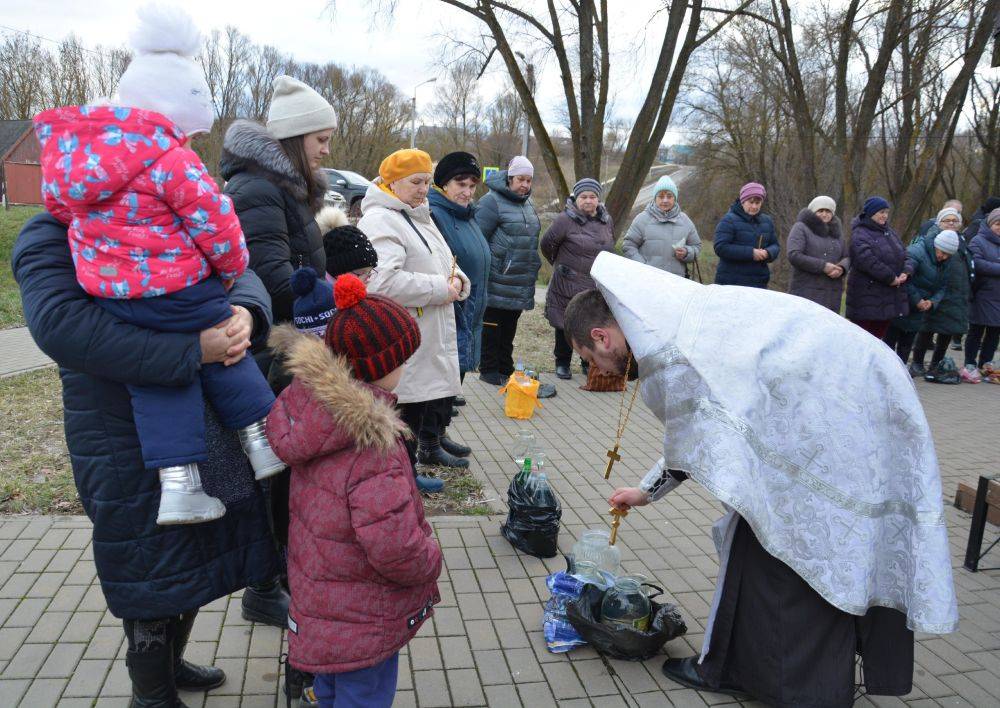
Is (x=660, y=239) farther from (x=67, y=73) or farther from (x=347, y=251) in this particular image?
(x=67, y=73)

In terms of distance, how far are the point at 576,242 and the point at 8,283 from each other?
9478 mm

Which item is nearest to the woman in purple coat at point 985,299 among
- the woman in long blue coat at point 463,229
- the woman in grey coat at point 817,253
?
the woman in grey coat at point 817,253

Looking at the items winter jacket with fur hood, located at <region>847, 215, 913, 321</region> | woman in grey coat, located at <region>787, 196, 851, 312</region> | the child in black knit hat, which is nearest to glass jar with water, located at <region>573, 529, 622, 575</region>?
the child in black knit hat

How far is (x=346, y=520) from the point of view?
1.90 meters

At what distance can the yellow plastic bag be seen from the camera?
6176 mm

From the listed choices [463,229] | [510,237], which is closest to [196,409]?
[463,229]

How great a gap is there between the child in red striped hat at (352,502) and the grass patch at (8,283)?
19.2 feet

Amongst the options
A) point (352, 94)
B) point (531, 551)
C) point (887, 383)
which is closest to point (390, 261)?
point (531, 551)

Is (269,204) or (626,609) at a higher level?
(269,204)

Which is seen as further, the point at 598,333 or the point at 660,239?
the point at 660,239

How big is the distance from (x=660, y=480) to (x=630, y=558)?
1099mm

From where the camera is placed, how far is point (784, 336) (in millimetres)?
2346

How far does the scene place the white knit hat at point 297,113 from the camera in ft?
9.56

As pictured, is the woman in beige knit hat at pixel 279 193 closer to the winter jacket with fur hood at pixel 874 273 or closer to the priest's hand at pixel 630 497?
the priest's hand at pixel 630 497
